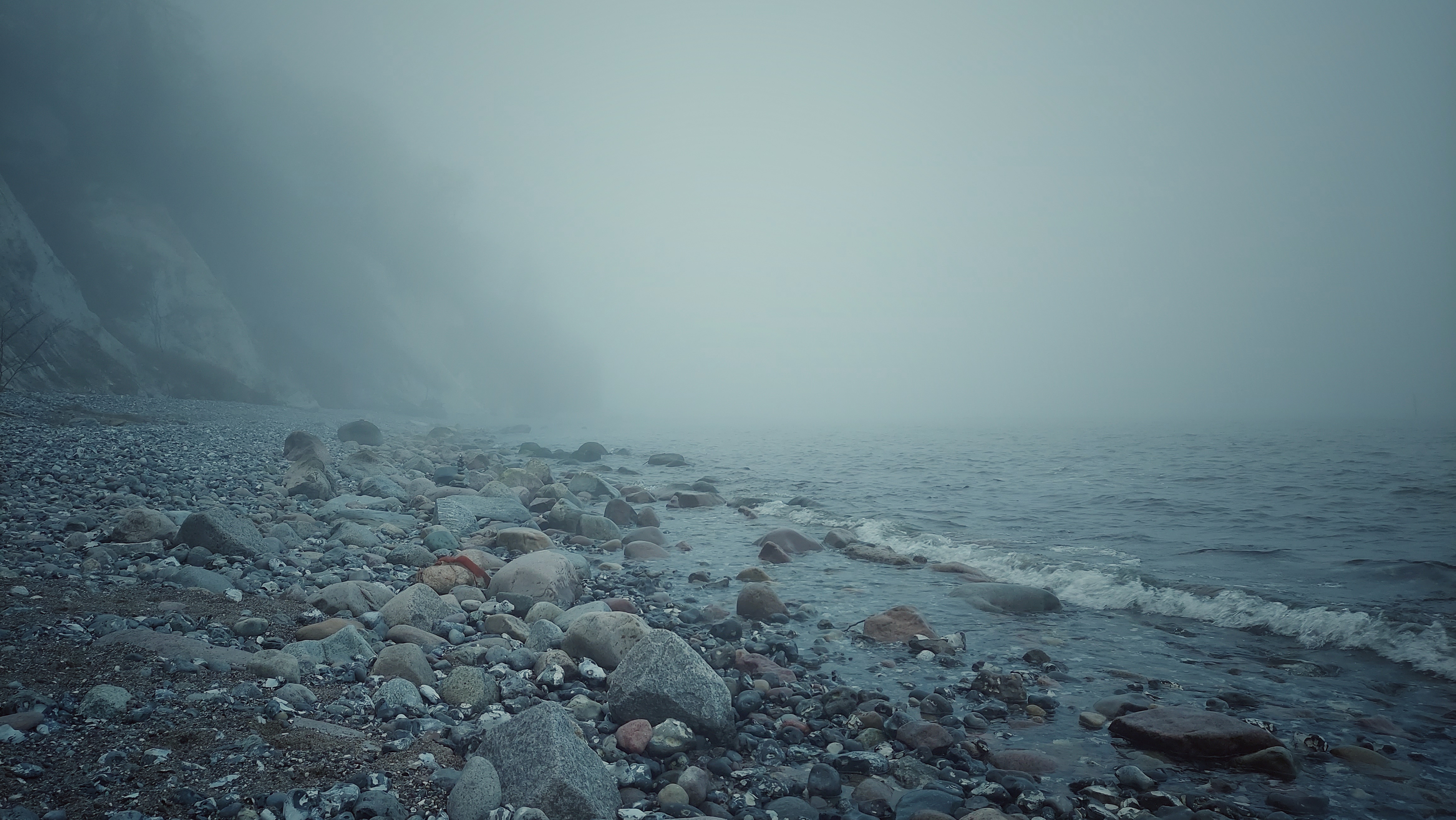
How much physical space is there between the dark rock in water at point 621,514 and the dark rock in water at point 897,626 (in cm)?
902

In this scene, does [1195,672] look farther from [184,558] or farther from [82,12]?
[82,12]

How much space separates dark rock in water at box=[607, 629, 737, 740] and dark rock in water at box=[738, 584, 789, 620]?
336 cm

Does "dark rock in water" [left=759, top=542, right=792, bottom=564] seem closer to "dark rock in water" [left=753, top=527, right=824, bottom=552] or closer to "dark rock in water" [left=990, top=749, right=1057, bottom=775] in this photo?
"dark rock in water" [left=753, top=527, right=824, bottom=552]

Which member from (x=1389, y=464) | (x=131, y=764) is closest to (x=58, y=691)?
(x=131, y=764)

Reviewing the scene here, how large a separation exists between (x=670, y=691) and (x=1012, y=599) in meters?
6.61

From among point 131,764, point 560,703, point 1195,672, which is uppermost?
point 131,764

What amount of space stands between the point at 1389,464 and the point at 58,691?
129 ft

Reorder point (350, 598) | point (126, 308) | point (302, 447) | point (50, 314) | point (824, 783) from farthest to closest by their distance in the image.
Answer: point (126, 308) < point (50, 314) < point (302, 447) < point (350, 598) < point (824, 783)

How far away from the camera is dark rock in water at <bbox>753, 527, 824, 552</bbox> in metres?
13.2

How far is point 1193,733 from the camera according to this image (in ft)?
16.3

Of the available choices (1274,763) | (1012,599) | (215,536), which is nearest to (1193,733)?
(1274,763)

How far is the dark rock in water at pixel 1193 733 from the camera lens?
483cm

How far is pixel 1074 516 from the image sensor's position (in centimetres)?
1602

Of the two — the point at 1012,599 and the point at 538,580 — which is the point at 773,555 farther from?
the point at 538,580
